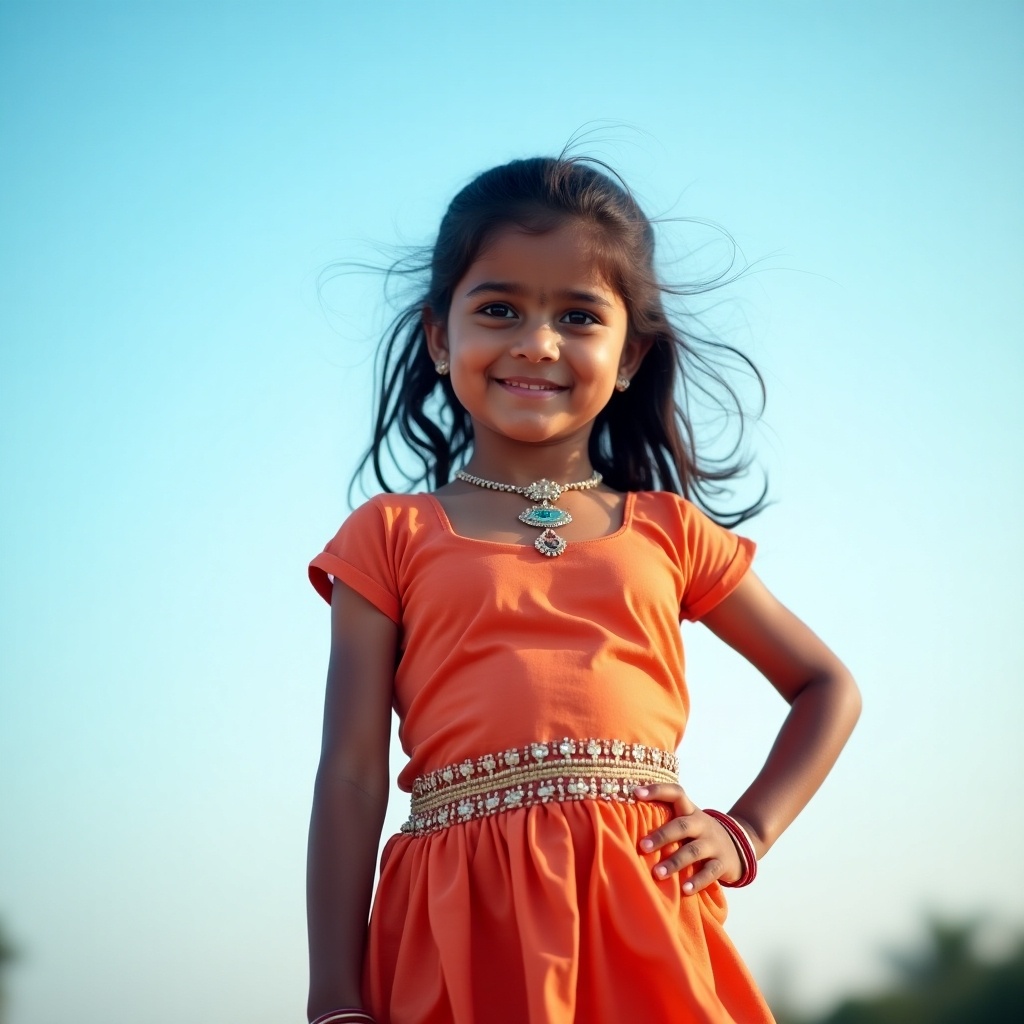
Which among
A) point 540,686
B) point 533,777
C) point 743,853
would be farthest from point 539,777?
point 743,853

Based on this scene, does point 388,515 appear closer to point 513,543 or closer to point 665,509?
point 513,543

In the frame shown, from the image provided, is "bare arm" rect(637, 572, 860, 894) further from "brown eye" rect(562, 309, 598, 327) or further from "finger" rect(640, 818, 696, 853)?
"brown eye" rect(562, 309, 598, 327)

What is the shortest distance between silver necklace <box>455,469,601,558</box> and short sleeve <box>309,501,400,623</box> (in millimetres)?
281

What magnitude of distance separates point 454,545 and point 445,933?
0.78m

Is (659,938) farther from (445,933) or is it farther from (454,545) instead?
(454,545)

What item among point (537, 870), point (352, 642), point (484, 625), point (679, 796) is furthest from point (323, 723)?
point (679, 796)

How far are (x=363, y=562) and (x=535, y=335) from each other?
0.60 m

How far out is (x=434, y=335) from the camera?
3.07 metres

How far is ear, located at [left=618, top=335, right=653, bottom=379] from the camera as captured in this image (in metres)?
3.08

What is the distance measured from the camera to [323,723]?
255cm

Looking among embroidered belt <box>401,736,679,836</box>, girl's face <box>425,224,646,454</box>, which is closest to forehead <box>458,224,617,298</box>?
girl's face <box>425,224,646,454</box>

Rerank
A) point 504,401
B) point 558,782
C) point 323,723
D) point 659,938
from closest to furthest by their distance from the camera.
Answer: point 659,938 < point 558,782 < point 323,723 < point 504,401

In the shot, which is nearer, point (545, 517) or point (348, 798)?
point (348, 798)

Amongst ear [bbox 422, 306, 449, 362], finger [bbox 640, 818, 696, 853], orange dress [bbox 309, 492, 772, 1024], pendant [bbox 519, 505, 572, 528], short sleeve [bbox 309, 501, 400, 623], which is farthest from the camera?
ear [bbox 422, 306, 449, 362]
